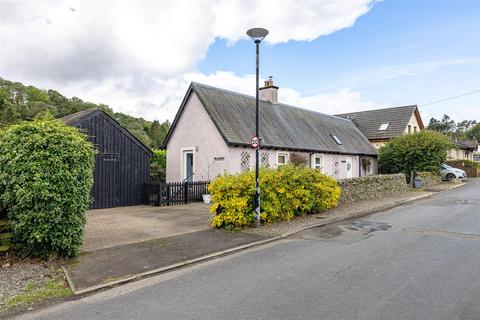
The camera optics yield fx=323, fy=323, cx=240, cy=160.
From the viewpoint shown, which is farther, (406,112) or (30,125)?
(406,112)

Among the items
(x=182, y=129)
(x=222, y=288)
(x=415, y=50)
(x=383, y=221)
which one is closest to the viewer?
(x=222, y=288)

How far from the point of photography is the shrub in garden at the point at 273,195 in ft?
30.8

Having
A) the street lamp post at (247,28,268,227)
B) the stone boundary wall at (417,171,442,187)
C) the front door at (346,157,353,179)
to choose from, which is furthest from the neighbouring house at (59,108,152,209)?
the stone boundary wall at (417,171,442,187)

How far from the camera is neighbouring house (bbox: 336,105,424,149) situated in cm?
3456

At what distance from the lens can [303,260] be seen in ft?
21.5

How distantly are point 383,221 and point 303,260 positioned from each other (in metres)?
5.79

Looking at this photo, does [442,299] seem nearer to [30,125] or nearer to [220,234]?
[220,234]

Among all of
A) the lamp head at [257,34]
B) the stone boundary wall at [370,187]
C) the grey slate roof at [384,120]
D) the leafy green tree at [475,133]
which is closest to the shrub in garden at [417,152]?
the stone boundary wall at [370,187]

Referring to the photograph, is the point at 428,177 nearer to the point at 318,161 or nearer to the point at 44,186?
the point at 318,161

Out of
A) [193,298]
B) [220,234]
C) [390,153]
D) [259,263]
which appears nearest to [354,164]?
[390,153]

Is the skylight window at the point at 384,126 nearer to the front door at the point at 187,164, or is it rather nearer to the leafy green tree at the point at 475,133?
the front door at the point at 187,164

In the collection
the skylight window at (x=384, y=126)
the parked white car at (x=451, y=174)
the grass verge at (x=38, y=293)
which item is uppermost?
the skylight window at (x=384, y=126)

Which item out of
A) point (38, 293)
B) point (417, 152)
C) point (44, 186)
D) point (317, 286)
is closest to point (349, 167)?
point (417, 152)

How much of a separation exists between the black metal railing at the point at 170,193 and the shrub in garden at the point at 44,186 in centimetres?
793
